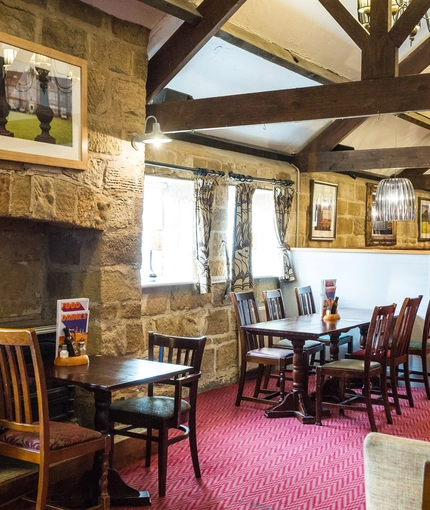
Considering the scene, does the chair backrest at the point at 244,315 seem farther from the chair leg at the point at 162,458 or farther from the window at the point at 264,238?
the chair leg at the point at 162,458

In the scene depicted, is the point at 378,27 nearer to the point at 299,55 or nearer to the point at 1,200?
the point at 299,55

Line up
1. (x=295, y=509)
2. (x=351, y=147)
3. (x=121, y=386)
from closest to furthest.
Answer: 1. (x=121, y=386)
2. (x=295, y=509)
3. (x=351, y=147)

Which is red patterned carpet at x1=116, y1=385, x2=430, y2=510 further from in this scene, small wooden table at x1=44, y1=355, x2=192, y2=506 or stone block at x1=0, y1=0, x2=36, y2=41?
stone block at x1=0, y1=0, x2=36, y2=41

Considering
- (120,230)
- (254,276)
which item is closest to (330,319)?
(254,276)

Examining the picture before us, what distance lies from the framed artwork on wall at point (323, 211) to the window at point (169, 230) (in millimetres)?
2107

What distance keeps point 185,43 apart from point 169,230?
1.91 m

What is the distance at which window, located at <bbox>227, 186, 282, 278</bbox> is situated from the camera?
6.98m

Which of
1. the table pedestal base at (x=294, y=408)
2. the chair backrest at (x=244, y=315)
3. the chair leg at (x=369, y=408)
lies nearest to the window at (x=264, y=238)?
the chair backrest at (x=244, y=315)

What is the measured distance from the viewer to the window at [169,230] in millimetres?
5633

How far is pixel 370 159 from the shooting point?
7.00 meters

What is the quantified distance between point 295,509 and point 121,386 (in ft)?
3.68

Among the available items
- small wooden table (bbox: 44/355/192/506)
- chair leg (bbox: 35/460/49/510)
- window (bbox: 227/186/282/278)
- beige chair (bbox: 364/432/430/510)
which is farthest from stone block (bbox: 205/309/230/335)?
beige chair (bbox: 364/432/430/510)

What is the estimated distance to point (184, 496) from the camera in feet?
11.3

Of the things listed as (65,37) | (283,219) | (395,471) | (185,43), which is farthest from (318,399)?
(395,471)
